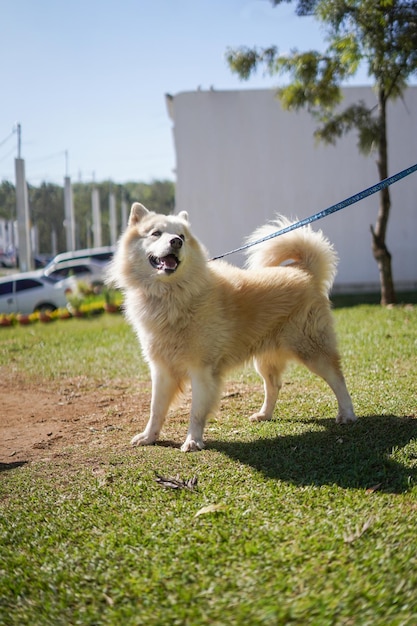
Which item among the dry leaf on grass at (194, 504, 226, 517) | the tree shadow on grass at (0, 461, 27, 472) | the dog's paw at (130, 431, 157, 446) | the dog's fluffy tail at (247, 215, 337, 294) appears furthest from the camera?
the dog's fluffy tail at (247, 215, 337, 294)

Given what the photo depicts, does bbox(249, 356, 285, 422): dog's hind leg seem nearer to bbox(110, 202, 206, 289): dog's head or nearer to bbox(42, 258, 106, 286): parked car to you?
bbox(110, 202, 206, 289): dog's head

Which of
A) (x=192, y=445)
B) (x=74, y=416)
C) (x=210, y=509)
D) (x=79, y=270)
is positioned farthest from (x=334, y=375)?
(x=79, y=270)

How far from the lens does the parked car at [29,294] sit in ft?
58.8

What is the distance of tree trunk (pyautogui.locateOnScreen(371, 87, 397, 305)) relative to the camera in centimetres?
1273

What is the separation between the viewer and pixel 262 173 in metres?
18.6

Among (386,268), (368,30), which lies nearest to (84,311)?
(386,268)

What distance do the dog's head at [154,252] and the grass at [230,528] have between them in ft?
4.37

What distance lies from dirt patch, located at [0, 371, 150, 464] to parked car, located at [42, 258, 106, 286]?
483 inches

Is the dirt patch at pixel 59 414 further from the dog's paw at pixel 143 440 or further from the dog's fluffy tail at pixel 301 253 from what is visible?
the dog's fluffy tail at pixel 301 253

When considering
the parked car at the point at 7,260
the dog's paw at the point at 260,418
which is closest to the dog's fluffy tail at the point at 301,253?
the dog's paw at the point at 260,418

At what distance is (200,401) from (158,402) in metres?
0.41

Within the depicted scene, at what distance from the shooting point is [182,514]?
3.62 m

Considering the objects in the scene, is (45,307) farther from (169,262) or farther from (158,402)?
(169,262)

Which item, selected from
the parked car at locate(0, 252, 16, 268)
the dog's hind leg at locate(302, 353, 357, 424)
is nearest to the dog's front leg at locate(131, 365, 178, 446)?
the dog's hind leg at locate(302, 353, 357, 424)
